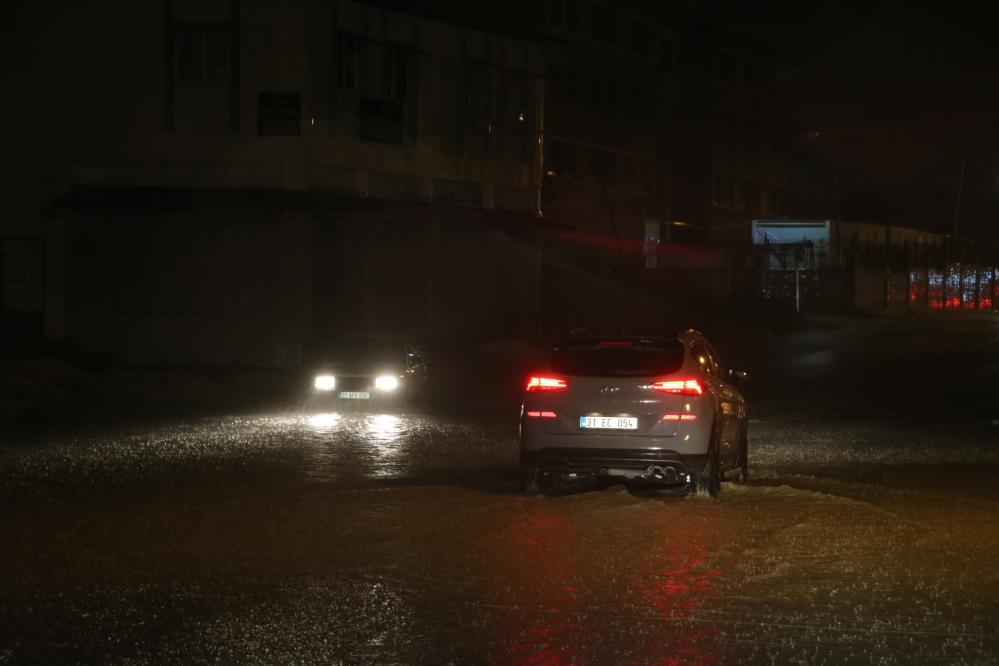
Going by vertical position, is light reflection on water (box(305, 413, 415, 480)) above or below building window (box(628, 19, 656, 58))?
below

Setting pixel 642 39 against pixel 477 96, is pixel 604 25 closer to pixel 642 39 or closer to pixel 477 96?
pixel 642 39

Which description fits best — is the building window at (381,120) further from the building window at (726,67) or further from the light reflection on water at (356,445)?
the building window at (726,67)

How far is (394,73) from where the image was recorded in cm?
3731

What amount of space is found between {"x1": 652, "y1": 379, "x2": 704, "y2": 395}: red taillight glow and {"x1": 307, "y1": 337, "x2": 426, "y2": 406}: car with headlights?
40.4ft

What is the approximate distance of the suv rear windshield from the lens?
42.2 ft

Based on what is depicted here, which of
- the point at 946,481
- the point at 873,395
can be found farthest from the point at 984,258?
the point at 946,481

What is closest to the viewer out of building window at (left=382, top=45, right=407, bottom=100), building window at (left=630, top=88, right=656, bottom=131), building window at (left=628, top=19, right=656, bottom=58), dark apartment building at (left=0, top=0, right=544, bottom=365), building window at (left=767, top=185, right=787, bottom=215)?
dark apartment building at (left=0, top=0, right=544, bottom=365)

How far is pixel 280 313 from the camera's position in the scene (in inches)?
1347

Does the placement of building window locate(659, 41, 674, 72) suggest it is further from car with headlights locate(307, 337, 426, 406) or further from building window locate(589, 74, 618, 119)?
car with headlights locate(307, 337, 426, 406)

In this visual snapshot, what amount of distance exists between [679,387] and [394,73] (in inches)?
1031

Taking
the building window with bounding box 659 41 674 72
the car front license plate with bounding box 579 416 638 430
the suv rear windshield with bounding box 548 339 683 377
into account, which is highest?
the building window with bounding box 659 41 674 72

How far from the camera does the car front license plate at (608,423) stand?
1266 cm

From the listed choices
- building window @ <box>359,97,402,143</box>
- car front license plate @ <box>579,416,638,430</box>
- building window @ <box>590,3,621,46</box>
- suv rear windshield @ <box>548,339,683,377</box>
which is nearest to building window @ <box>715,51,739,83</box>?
building window @ <box>590,3,621,46</box>

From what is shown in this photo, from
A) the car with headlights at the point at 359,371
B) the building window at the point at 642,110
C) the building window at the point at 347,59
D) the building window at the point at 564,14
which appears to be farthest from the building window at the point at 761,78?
the car with headlights at the point at 359,371
